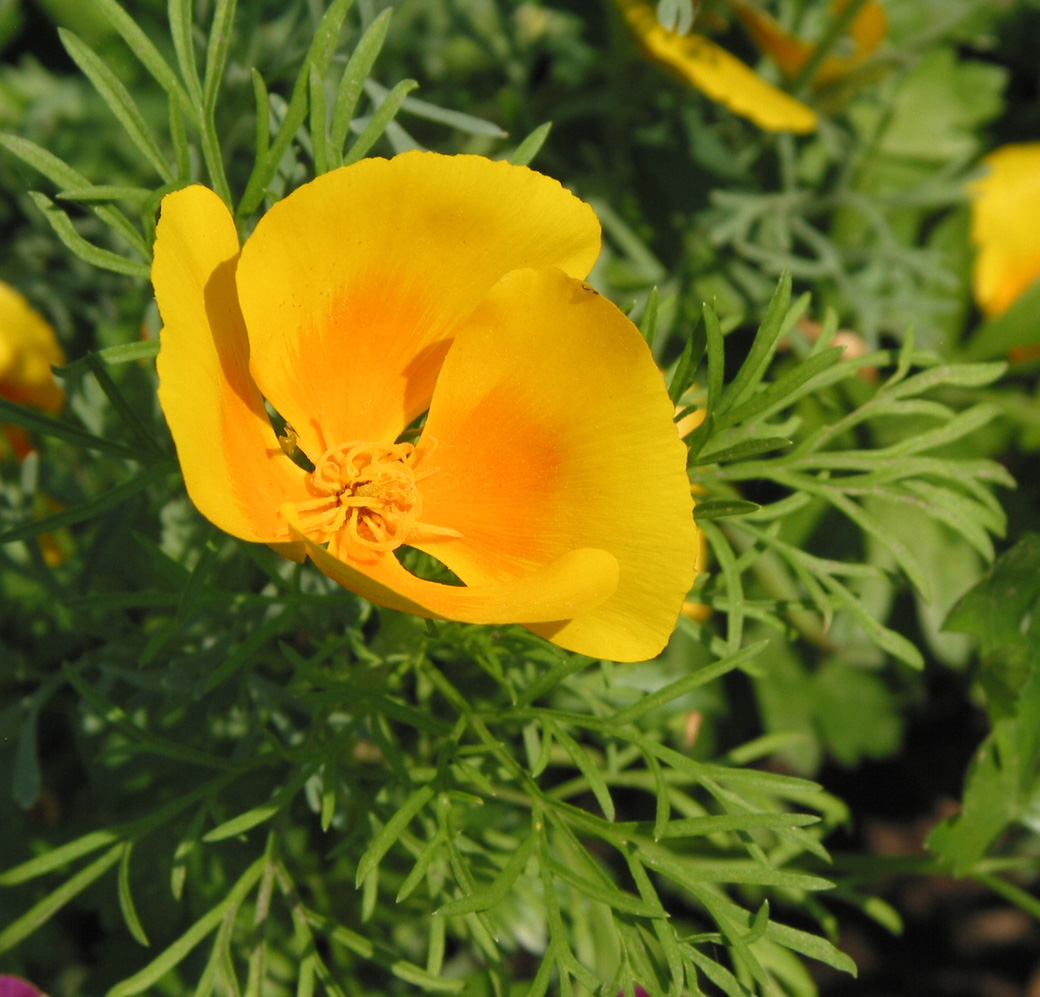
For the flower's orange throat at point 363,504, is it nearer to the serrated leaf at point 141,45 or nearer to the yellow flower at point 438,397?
the yellow flower at point 438,397

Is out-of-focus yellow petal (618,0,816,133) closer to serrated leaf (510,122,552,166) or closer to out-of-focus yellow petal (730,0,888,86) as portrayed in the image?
out-of-focus yellow petal (730,0,888,86)

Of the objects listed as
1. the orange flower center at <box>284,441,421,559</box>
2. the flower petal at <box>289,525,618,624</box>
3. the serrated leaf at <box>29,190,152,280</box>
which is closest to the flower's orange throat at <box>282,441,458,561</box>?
the orange flower center at <box>284,441,421,559</box>

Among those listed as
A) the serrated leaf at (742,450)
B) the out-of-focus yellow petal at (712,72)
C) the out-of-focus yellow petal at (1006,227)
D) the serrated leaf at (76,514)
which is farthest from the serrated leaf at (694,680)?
the out-of-focus yellow petal at (1006,227)

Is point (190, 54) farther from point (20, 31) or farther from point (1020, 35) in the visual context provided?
point (1020, 35)

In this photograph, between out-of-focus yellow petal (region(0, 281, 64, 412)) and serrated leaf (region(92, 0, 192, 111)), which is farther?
out-of-focus yellow petal (region(0, 281, 64, 412))

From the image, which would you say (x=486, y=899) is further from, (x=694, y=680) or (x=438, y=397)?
(x=438, y=397)

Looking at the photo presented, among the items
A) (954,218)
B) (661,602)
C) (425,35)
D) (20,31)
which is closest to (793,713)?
(954,218)

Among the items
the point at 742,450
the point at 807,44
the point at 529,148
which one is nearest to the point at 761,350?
the point at 742,450
